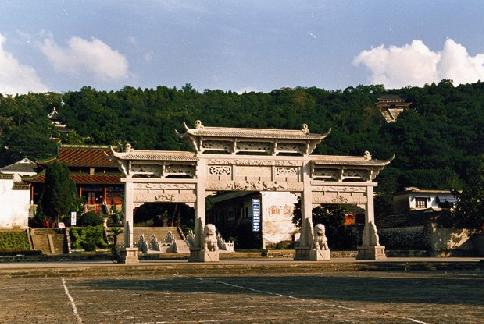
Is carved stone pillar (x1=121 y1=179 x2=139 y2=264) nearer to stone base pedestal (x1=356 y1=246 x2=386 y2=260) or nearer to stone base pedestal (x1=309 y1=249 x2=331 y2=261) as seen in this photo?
stone base pedestal (x1=309 y1=249 x2=331 y2=261)

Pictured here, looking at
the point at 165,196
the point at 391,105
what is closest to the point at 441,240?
the point at 165,196

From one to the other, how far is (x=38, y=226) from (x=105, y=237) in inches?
310

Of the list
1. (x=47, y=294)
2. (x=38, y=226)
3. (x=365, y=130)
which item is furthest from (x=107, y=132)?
(x=47, y=294)

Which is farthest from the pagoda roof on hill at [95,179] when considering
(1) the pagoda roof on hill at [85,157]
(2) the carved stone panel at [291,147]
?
(2) the carved stone panel at [291,147]

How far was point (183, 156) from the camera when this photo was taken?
2855 centimetres

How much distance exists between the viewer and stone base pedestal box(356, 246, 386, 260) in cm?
2976

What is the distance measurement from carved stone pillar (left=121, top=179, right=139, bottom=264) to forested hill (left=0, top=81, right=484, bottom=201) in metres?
44.7

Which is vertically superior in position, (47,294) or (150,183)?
(150,183)

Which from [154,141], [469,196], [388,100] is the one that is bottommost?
[469,196]

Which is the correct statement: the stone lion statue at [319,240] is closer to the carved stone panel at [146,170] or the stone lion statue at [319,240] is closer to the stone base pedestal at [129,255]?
the carved stone panel at [146,170]

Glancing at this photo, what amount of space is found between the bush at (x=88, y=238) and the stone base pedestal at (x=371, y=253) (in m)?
20.8

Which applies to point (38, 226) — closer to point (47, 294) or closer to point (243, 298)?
point (47, 294)

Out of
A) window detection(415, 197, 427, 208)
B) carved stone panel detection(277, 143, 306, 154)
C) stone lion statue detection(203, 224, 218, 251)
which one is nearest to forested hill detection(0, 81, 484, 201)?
window detection(415, 197, 427, 208)

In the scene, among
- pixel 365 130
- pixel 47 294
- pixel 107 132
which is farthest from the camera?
pixel 107 132
